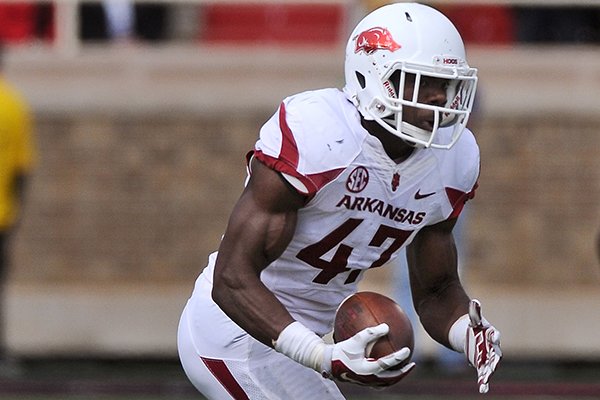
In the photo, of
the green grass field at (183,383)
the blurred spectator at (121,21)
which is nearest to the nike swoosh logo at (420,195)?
the green grass field at (183,383)

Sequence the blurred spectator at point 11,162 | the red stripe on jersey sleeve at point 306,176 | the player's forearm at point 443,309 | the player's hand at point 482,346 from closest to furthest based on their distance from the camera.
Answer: the red stripe on jersey sleeve at point 306,176 < the player's hand at point 482,346 < the player's forearm at point 443,309 < the blurred spectator at point 11,162

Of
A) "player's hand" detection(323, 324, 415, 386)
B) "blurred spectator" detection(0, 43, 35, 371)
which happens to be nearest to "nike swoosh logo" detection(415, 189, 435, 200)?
"player's hand" detection(323, 324, 415, 386)

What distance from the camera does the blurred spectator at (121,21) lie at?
9.68 m

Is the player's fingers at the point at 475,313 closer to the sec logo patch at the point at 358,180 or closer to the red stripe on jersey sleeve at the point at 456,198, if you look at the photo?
the red stripe on jersey sleeve at the point at 456,198

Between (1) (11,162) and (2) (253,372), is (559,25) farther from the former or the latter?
(2) (253,372)

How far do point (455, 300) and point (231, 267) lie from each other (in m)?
0.77

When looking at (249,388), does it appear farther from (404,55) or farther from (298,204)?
(404,55)

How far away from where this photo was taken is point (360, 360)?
3.84 m

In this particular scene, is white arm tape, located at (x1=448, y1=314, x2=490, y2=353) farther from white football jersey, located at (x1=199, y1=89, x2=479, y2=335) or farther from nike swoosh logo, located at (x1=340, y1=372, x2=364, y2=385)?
nike swoosh logo, located at (x1=340, y1=372, x2=364, y2=385)

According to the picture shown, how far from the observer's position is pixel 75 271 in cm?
907

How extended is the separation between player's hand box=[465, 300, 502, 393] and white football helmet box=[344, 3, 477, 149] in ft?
1.56

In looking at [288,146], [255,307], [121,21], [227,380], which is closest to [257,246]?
[255,307]

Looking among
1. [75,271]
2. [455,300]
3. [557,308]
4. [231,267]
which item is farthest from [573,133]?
[231,267]

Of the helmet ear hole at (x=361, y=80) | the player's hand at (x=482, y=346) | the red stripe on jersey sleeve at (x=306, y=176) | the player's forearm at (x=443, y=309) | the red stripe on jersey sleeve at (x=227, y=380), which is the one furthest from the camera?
the player's forearm at (x=443, y=309)
